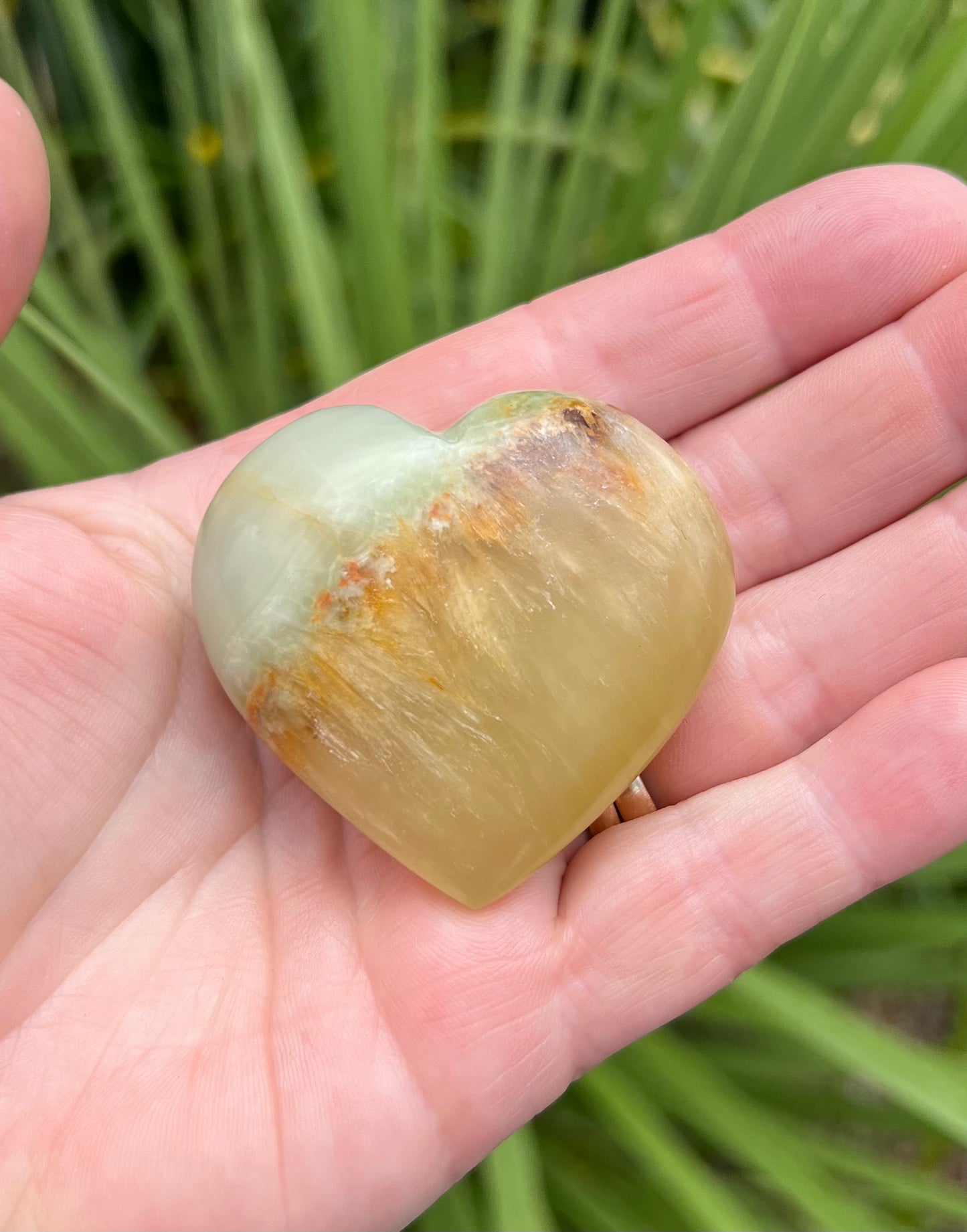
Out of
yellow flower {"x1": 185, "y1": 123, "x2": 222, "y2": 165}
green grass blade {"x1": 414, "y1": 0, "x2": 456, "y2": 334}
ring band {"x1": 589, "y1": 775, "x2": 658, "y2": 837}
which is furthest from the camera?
yellow flower {"x1": 185, "y1": 123, "x2": 222, "y2": 165}

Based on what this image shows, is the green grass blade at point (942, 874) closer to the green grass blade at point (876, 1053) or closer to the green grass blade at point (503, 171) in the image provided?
the green grass blade at point (876, 1053)

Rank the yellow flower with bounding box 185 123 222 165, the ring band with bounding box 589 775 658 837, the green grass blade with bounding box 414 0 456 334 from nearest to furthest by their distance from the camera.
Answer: the ring band with bounding box 589 775 658 837, the green grass blade with bounding box 414 0 456 334, the yellow flower with bounding box 185 123 222 165

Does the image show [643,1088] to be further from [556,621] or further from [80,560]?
[80,560]

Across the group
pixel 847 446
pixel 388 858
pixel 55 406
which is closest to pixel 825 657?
pixel 847 446

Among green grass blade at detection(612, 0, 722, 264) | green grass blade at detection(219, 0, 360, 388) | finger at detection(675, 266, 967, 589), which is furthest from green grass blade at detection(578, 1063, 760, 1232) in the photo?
green grass blade at detection(612, 0, 722, 264)

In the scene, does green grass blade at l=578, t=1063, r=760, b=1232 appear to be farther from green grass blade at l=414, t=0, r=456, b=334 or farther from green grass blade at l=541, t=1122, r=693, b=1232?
green grass blade at l=414, t=0, r=456, b=334

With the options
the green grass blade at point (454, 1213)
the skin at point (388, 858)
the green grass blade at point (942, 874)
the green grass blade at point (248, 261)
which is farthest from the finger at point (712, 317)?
the green grass blade at point (454, 1213)

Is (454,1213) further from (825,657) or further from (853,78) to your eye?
(853,78)
